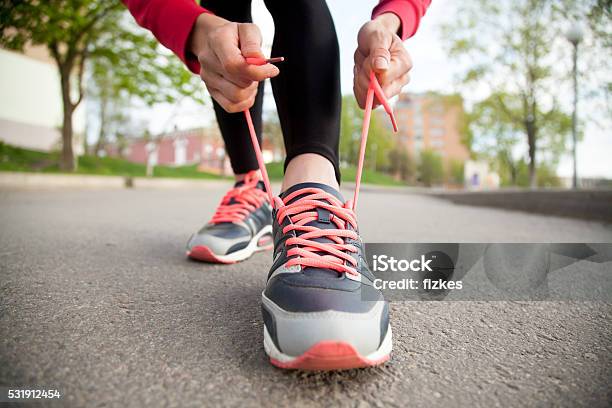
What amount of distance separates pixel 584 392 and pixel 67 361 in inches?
29.1

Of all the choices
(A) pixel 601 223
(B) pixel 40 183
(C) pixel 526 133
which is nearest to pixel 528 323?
(A) pixel 601 223

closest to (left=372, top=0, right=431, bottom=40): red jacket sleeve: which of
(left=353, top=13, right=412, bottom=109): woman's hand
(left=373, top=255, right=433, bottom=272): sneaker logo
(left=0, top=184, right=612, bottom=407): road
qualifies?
(left=353, top=13, right=412, bottom=109): woman's hand

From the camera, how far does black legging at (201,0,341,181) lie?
89cm

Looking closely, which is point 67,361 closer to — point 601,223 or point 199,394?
point 199,394

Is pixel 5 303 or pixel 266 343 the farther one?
pixel 5 303

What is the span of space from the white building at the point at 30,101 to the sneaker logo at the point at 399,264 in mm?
12608

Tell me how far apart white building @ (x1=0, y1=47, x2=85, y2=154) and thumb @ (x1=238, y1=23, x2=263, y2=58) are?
1255 cm

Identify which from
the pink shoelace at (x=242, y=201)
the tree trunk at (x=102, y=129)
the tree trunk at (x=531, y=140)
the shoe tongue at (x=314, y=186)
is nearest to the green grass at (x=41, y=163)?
the tree trunk at (x=102, y=129)

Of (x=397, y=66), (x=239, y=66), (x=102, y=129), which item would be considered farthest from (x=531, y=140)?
(x=102, y=129)

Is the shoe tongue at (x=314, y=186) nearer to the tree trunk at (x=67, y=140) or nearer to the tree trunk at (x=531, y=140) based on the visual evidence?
the tree trunk at (x=67, y=140)

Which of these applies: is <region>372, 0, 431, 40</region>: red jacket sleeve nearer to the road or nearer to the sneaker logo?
the sneaker logo

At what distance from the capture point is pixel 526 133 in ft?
47.2

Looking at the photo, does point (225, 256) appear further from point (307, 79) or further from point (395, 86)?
point (395, 86)

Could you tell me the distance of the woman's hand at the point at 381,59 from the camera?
71cm
